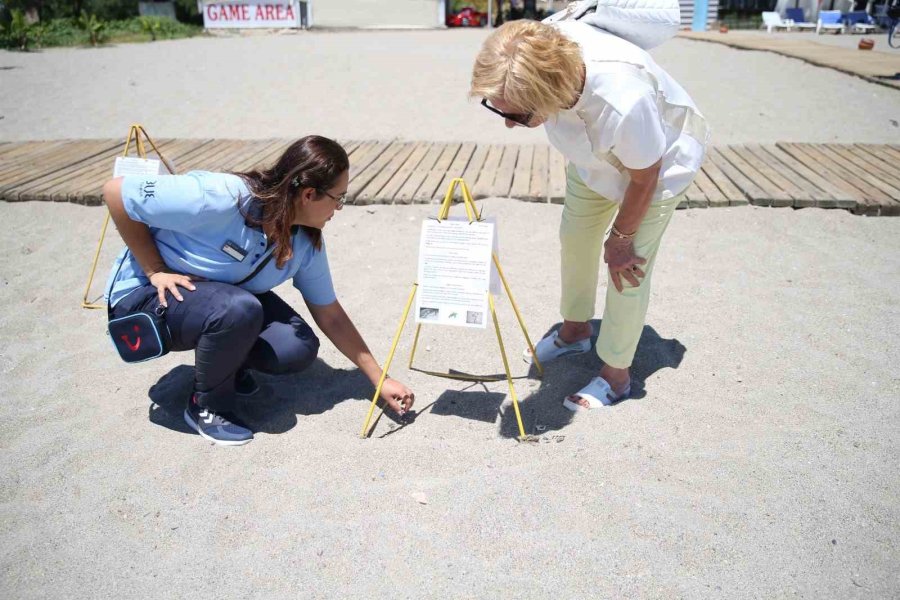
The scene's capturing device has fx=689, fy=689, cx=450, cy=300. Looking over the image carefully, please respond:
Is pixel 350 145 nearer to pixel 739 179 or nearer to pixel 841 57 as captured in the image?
pixel 739 179

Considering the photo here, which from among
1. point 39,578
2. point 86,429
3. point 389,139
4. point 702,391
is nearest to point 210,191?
point 86,429

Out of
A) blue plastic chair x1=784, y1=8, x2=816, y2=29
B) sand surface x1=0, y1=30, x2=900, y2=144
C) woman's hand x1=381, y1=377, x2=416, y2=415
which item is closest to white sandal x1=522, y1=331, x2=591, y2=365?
woman's hand x1=381, y1=377, x2=416, y2=415

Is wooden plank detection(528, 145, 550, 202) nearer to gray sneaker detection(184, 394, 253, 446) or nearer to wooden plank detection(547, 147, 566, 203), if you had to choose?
wooden plank detection(547, 147, 566, 203)

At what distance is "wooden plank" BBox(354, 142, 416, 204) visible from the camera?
5027 mm

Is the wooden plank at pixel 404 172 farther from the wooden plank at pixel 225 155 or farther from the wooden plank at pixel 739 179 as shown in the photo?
the wooden plank at pixel 739 179

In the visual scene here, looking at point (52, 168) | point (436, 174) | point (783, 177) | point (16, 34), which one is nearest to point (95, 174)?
point (52, 168)

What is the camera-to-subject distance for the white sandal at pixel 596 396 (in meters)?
2.84

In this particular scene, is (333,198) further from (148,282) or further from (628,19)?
(628,19)

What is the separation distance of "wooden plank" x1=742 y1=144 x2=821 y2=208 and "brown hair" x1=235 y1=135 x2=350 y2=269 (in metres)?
3.54

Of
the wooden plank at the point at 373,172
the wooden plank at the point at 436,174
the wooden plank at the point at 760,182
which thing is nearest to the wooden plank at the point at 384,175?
the wooden plank at the point at 373,172

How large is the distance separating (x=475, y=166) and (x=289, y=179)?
11.1 feet

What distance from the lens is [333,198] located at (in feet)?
8.12

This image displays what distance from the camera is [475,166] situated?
18.5 feet

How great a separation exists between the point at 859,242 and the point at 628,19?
2.82 m
